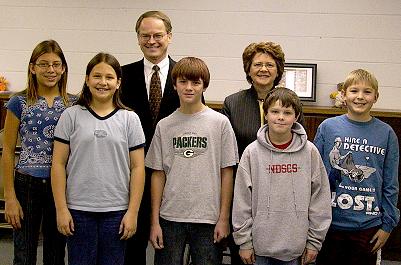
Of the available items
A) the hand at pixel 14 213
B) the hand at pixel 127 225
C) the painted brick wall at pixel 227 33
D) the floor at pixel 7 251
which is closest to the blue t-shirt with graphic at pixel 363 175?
the hand at pixel 127 225

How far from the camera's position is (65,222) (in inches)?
77.8

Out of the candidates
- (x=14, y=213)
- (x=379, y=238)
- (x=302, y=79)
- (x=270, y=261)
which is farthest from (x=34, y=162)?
(x=302, y=79)

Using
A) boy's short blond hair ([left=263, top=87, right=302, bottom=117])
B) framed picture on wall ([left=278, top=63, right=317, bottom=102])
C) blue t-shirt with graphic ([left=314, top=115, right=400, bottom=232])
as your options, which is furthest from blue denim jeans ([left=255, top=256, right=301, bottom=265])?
framed picture on wall ([left=278, top=63, right=317, bottom=102])

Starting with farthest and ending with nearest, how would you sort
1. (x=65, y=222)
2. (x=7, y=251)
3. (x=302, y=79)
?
(x=302, y=79) < (x=7, y=251) < (x=65, y=222)

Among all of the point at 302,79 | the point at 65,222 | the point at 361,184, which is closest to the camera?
the point at 65,222

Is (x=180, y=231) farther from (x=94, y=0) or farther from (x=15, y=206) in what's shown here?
(x=94, y=0)

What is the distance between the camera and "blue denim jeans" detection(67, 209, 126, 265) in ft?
6.57

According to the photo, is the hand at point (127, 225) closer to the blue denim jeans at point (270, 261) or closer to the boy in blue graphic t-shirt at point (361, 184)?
the blue denim jeans at point (270, 261)

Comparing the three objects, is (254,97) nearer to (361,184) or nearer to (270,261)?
(361,184)

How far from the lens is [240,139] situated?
86.2 inches

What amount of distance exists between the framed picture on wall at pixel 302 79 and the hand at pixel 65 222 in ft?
7.70

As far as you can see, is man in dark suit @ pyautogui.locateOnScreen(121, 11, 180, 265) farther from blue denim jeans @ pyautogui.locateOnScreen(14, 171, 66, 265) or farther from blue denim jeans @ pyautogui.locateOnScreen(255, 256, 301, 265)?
blue denim jeans @ pyautogui.locateOnScreen(255, 256, 301, 265)

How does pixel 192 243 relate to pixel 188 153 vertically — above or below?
below

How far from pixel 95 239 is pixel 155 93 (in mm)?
767
